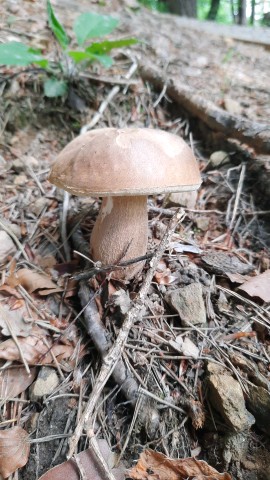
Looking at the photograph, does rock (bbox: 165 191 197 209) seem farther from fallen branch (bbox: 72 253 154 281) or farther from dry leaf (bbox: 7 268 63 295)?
dry leaf (bbox: 7 268 63 295)

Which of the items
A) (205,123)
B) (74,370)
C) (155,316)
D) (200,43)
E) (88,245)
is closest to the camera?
(74,370)

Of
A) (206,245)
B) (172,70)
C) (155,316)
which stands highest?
(172,70)

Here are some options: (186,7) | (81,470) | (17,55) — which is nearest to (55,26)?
(17,55)

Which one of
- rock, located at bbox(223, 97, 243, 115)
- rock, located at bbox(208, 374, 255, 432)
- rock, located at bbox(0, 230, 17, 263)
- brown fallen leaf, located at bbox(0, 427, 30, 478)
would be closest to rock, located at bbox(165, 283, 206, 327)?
rock, located at bbox(208, 374, 255, 432)

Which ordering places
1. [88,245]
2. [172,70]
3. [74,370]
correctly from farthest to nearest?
1. [172,70]
2. [88,245]
3. [74,370]

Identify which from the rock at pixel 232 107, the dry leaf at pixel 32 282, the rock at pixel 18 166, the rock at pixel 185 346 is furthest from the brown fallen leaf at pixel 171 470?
the rock at pixel 232 107

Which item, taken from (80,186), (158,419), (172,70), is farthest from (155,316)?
(172,70)

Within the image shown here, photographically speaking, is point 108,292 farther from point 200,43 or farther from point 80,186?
point 200,43

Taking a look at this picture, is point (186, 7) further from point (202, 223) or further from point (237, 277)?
point (237, 277)
